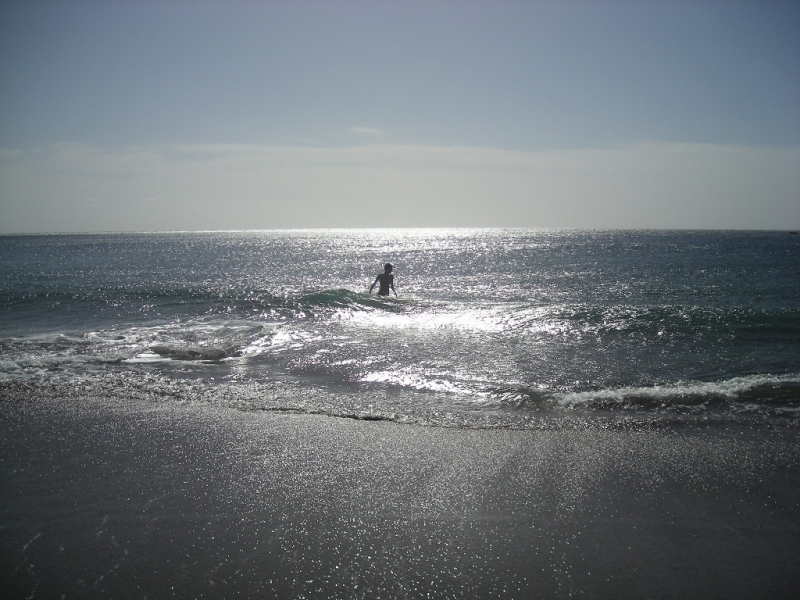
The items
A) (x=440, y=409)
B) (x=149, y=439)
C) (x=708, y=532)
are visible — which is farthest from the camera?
(x=440, y=409)

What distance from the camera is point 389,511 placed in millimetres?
4207

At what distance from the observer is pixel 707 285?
1118 inches

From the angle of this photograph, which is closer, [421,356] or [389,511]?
[389,511]

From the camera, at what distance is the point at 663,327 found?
14.1 metres

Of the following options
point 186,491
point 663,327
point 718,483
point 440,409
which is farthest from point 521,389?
point 663,327

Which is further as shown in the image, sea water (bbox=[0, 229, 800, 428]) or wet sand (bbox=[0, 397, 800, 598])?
sea water (bbox=[0, 229, 800, 428])

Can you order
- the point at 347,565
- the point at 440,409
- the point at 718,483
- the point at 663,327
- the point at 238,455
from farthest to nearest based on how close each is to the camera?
the point at 663,327
the point at 440,409
the point at 238,455
the point at 718,483
the point at 347,565

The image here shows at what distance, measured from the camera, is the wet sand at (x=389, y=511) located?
3.38 meters

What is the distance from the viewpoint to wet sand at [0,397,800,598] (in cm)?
338

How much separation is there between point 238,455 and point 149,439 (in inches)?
Result: 48.7

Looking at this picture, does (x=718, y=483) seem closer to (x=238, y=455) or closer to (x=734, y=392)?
(x=734, y=392)

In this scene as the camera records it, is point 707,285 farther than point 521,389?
Yes

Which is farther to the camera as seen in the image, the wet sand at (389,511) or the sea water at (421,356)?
the sea water at (421,356)

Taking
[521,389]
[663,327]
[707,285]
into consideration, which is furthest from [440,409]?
[707,285]
